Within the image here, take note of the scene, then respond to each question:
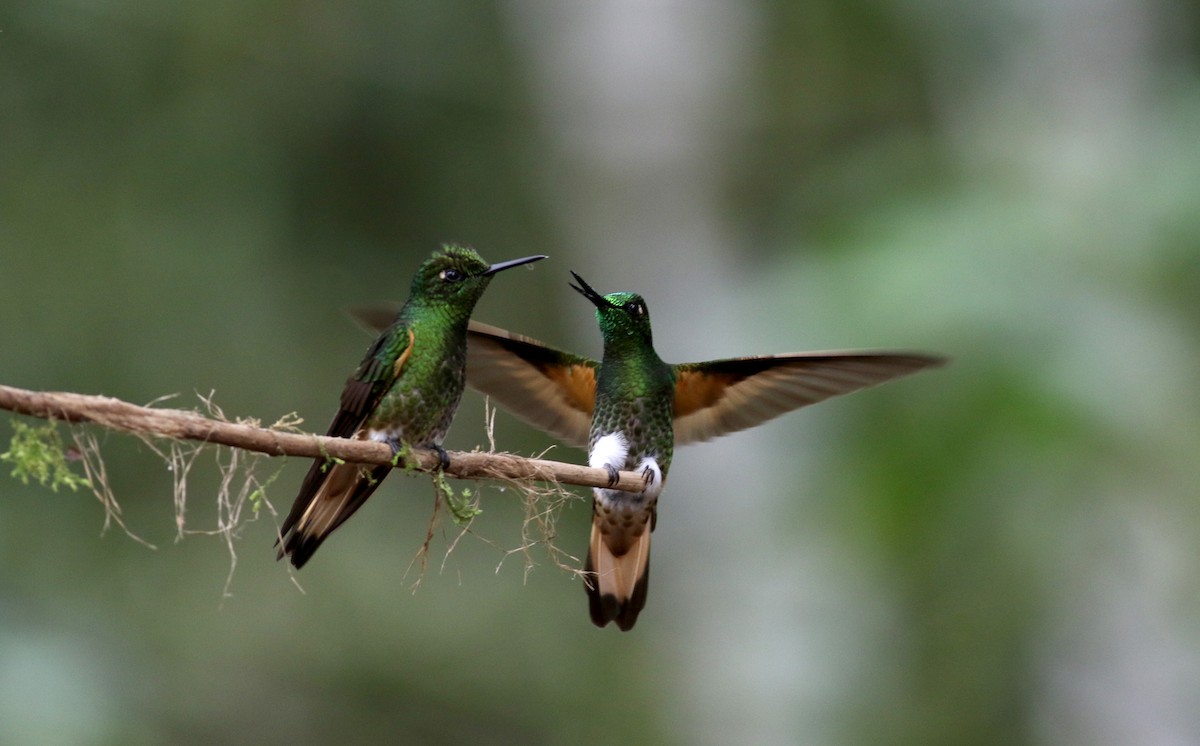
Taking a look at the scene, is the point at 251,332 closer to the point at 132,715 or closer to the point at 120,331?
the point at 120,331

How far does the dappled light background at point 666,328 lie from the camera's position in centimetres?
782

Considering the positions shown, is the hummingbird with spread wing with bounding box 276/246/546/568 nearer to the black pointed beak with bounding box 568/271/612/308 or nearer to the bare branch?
the black pointed beak with bounding box 568/271/612/308

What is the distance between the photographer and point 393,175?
460 inches

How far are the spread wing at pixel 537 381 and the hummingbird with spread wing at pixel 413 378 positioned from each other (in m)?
0.39

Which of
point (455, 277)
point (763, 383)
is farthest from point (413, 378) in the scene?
point (763, 383)

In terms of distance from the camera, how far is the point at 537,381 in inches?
150

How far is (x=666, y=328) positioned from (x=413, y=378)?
6.48 meters

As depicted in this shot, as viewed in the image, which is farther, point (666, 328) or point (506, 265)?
point (666, 328)

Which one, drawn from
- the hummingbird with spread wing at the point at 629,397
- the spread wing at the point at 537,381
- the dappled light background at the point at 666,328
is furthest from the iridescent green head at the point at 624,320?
the dappled light background at the point at 666,328

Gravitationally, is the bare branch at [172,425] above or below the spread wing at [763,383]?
below

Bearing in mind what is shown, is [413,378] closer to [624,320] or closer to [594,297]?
[594,297]

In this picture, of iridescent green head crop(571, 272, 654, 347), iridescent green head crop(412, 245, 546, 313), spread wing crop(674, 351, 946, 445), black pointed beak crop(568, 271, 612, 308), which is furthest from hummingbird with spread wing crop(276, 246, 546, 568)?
spread wing crop(674, 351, 946, 445)

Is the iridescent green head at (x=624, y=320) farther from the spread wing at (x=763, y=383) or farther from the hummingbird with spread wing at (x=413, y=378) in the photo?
the hummingbird with spread wing at (x=413, y=378)

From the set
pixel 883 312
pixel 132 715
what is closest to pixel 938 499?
pixel 883 312
